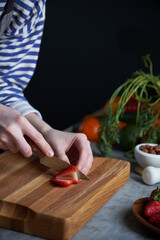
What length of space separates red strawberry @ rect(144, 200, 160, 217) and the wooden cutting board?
15 centimetres

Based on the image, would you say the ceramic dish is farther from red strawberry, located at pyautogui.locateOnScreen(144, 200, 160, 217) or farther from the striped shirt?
the striped shirt

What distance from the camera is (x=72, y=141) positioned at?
124cm

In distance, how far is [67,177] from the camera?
1095 millimetres

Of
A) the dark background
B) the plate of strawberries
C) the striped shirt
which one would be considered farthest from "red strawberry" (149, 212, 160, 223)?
the dark background

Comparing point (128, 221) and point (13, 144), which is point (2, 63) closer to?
point (13, 144)

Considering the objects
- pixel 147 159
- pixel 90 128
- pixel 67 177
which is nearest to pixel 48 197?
pixel 67 177

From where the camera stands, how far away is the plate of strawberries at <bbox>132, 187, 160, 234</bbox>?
925 mm

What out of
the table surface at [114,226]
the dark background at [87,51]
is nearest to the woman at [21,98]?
the table surface at [114,226]

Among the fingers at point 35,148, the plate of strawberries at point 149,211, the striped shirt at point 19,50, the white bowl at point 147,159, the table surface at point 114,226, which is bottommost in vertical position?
the table surface at point 114,226

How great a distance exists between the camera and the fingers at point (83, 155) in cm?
118

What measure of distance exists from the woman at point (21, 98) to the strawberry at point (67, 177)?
64 mm

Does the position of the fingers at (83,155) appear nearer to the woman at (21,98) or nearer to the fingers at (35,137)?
the woman at (21,98)

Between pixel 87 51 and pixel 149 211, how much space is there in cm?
185

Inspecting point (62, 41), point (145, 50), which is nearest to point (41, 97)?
point (62, 41)
